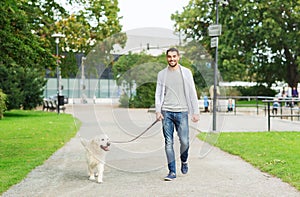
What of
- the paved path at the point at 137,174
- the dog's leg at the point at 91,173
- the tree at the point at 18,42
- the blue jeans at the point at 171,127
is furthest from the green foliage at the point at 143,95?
the dog's leg at the point at 91,173

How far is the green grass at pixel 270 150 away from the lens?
27.8 ft

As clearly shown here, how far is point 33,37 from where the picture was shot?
12055 millimetres

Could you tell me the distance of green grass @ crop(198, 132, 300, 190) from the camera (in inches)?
334

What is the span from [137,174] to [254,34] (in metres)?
34.0

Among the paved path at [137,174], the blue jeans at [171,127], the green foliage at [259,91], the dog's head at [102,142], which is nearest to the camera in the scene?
the paved path at [137,174]

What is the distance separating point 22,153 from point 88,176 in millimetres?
3671

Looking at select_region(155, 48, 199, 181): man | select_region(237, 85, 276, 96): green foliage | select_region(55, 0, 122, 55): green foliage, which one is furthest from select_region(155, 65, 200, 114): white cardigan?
select_region(237, 85, 276, 96): green foliage

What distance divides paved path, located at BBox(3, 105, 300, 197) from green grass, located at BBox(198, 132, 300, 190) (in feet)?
0.72

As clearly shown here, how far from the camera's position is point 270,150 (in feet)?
37.3

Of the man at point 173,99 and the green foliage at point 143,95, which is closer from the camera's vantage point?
the man at point 173,99

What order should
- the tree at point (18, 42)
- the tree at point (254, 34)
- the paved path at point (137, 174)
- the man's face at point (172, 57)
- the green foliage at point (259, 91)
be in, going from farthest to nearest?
the green foliage at point (259, 91) → the tree at point (254, 34) → the tree at point (18, 42) → the man's face at point (172, 57) → the paved path at point (137, 174)

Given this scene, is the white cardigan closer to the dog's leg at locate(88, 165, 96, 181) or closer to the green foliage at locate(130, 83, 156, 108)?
the dog's leg at locate(88, 165, 96, 181)

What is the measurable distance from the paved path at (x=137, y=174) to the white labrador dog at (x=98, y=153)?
0.53 feet

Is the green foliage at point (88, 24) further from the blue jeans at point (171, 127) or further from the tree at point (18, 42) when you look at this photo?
the blue jeans at point (171, 127)
